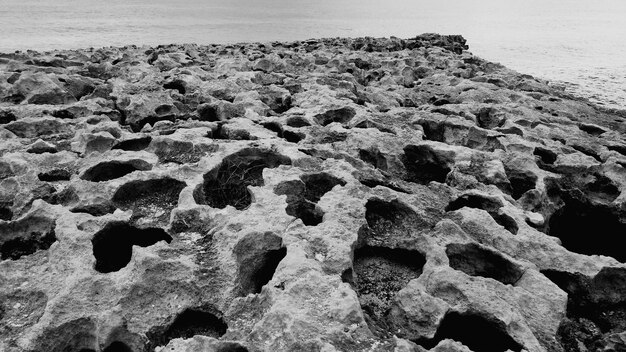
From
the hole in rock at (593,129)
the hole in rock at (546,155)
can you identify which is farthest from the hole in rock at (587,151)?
the hole in rock at (593,129)

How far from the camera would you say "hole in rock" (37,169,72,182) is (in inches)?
153

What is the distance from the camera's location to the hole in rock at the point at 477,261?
302 cm

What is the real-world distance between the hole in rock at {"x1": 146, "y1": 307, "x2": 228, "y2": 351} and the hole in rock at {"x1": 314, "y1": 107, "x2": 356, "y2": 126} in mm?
3133

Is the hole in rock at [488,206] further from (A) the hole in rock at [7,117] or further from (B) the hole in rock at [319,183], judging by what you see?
(A) the hole in rock at [7,117]

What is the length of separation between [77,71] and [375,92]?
435 cm

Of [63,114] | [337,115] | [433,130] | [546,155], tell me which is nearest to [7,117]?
[63,114]

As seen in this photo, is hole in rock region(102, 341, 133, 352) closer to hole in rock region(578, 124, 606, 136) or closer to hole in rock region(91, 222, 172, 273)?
hole in rock region(91, 222, 172, 273)

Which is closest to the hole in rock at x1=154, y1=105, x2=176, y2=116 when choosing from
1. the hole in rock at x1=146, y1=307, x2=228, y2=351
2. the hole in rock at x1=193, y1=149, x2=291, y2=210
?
the hole in rock at x1=193, y1=149, x2=291, y2=210

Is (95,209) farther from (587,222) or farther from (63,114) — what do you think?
(587,222)

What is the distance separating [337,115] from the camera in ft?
17.9

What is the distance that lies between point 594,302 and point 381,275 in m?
1.27

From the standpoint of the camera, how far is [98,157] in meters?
4.14


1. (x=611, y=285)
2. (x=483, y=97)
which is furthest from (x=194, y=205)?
(x=483, y=97)

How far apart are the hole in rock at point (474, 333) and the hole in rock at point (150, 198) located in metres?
1.90
